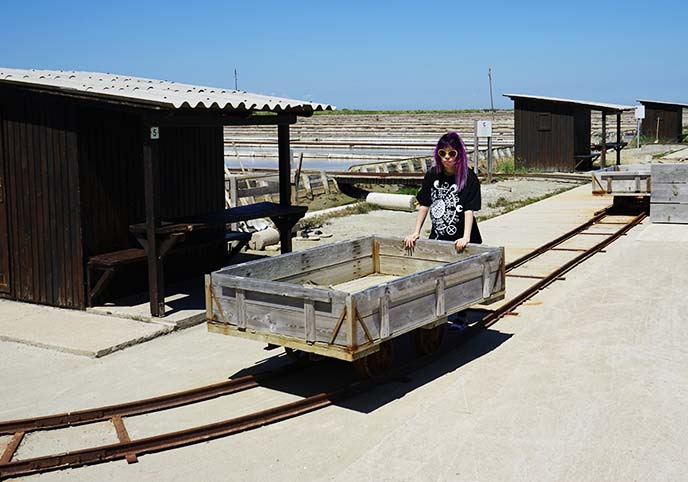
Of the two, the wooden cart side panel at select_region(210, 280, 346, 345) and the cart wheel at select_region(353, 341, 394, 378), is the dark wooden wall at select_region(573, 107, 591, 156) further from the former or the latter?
the wooden cart side panel at select_region(210, 280, 346, 345)

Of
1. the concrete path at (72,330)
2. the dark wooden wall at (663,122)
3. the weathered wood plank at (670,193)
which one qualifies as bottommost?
the concrete path at (72,330)

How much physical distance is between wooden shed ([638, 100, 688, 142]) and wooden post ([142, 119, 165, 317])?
4562cm

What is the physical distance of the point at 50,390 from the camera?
8.65m

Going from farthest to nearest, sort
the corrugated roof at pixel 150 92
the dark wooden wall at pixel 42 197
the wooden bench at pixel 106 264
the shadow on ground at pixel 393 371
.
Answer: the dark wooden wall at pixel 42 197 → the wooden bench at pixel 106 264 → the corrugated roof at pixel 150 92 → the shadow on ground at pixel 393 371

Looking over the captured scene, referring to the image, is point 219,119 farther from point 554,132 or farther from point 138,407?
point 554,132

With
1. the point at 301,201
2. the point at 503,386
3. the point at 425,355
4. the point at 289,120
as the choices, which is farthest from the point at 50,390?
the point at 301,201

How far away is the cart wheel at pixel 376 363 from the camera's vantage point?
8.21 meters

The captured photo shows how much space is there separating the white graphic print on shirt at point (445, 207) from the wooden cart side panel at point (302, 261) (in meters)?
1.04

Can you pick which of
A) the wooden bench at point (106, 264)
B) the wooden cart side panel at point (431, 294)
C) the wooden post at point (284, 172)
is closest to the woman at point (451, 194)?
the wooden cart side panel at point (431, 294)

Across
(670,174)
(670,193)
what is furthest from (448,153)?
(670,193)

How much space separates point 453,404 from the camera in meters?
7.80

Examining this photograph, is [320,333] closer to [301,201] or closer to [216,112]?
[216,112]

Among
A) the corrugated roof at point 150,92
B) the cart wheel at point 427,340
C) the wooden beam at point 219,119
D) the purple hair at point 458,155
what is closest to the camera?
the cart wheel at point 427,340

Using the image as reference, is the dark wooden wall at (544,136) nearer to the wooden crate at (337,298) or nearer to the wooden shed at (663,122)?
the wooden shed at (663,122)
